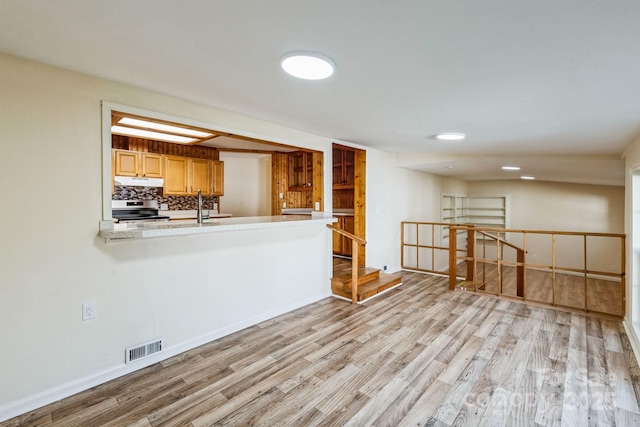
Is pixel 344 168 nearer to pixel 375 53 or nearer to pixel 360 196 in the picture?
pixel 360 196

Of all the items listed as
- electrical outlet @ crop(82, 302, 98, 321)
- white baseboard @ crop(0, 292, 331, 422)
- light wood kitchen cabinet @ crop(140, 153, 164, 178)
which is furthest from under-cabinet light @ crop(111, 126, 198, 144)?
white baseboard @ crop(0, 292, 331, 422)

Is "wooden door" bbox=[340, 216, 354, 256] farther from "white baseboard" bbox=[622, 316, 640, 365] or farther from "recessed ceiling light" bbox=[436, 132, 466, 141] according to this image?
"white baseboard" bbox=[622, 316, 640, 365]

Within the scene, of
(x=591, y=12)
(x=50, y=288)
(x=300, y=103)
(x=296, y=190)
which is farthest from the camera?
(x=296, y=190)

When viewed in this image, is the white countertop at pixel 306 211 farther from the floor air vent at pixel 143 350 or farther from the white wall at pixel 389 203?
the floor air vent at pixel 143 350

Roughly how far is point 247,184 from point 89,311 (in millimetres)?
5026

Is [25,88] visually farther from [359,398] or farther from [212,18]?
[359,398]

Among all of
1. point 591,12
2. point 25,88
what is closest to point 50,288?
point 25,88

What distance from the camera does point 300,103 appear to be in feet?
8.26

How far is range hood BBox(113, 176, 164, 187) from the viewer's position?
14.6 ft

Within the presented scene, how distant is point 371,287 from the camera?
4.19 m

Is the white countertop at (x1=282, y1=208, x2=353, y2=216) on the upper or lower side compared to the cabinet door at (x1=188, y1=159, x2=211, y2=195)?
lower

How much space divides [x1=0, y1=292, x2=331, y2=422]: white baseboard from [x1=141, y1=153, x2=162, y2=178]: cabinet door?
3.16 m

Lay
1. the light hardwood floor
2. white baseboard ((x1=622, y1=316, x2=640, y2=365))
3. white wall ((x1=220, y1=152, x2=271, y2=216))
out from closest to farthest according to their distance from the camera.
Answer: the light hardwood floor
white baseboard ((x1=622, y1=316, x2=640, y2=365))
white wall ((x1=220, y1=152, x2=271, y2=216))

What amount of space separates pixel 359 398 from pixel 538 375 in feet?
4.83
